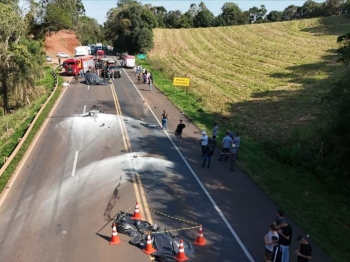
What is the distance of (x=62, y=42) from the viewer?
85.1 meters

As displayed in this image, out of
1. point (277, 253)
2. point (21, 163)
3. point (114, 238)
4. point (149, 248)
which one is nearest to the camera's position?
point (277, 253)

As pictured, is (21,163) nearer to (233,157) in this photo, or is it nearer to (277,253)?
(233,157)

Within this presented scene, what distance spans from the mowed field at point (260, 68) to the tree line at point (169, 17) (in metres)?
4.58

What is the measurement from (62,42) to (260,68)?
54.3 m

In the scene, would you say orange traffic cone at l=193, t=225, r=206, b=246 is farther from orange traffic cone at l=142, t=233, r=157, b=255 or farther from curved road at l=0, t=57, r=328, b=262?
orange traffic cone at l=142, t=233, r=157, b=255

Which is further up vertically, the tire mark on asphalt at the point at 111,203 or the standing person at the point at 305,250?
the standing person at the point at 305,250

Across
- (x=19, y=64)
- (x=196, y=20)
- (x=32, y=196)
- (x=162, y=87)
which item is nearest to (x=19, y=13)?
(x=19, y=64)

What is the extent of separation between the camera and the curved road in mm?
10344

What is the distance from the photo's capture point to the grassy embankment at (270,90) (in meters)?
14.3

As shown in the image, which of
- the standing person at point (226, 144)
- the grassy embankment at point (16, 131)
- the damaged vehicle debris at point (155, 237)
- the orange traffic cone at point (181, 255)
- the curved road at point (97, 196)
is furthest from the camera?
the standing person at point (226, 144)

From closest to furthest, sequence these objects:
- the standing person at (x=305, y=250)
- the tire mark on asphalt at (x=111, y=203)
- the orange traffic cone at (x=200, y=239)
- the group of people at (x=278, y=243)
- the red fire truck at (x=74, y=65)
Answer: the standing person at (x=305, y=250), the group of people at (x=278, y=243), the orange traffic cone at (x=200, y=239), the tire mark on asphalt at (x=111, y=203), the red fire truck at (x=74, y=65)

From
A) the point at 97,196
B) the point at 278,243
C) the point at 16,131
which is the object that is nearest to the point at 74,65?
the point at 16,131

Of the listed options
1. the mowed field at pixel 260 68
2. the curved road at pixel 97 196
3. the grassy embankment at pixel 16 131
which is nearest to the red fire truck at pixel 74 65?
the grassy embankment at pixel 16 131

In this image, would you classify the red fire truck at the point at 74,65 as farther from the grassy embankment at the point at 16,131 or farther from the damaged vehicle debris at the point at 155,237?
the damaged vehicle debris at the point at 155,237
